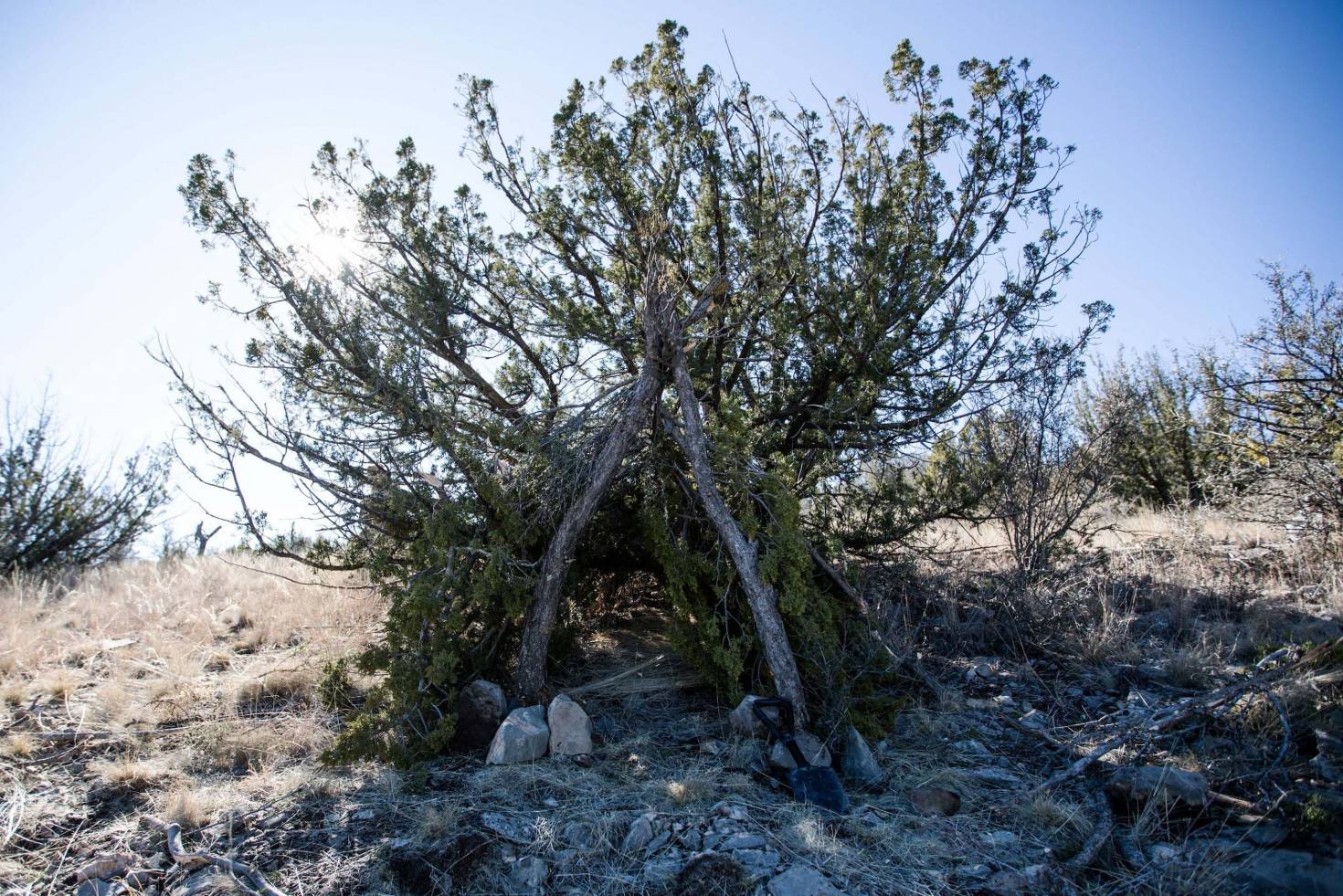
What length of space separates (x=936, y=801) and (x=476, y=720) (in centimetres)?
266

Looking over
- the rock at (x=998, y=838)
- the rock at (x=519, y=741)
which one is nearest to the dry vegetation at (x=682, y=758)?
the rock at (x=998, y=838)

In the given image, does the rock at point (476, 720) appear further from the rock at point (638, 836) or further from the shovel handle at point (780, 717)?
the shovel handle at point (780, 717)

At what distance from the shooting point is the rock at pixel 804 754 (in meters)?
4.05

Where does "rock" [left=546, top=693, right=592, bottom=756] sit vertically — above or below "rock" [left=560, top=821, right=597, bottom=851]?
above

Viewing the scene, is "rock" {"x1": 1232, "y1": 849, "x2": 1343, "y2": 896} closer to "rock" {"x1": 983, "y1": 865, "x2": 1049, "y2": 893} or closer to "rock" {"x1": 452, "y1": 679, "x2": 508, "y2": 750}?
"rock" {"x1": 983, "y1": 865, "x2": 1049, "y2": 893}

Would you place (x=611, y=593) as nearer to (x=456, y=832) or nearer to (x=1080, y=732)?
(x=456, y=832)

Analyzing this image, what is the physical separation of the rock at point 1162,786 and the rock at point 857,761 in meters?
1.13

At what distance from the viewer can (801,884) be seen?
2.96m

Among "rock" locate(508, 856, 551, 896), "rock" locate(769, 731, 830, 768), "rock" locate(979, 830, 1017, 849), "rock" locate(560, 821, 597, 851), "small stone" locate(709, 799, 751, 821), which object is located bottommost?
"rock" locate(508, 856, 551, 896)

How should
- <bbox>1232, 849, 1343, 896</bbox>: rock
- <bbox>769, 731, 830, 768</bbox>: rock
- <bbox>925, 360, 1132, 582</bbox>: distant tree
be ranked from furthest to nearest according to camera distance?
1. <bbox>925, 360, 1132, 582</bbox>: distant tree
2. <bbox>769, 731, 830, 768</bbox>: rock
3. <bbox>1232, 849, 1343, 896</bbox>: rock

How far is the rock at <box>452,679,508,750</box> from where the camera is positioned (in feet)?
14.7

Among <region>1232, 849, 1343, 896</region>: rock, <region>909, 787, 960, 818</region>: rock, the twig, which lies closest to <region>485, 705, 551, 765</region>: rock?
<region>909, 787, 960, 818</region>: rock

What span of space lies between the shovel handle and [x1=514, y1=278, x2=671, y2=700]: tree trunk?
1453mm

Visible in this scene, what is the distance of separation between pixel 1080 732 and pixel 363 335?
549 centimetres
